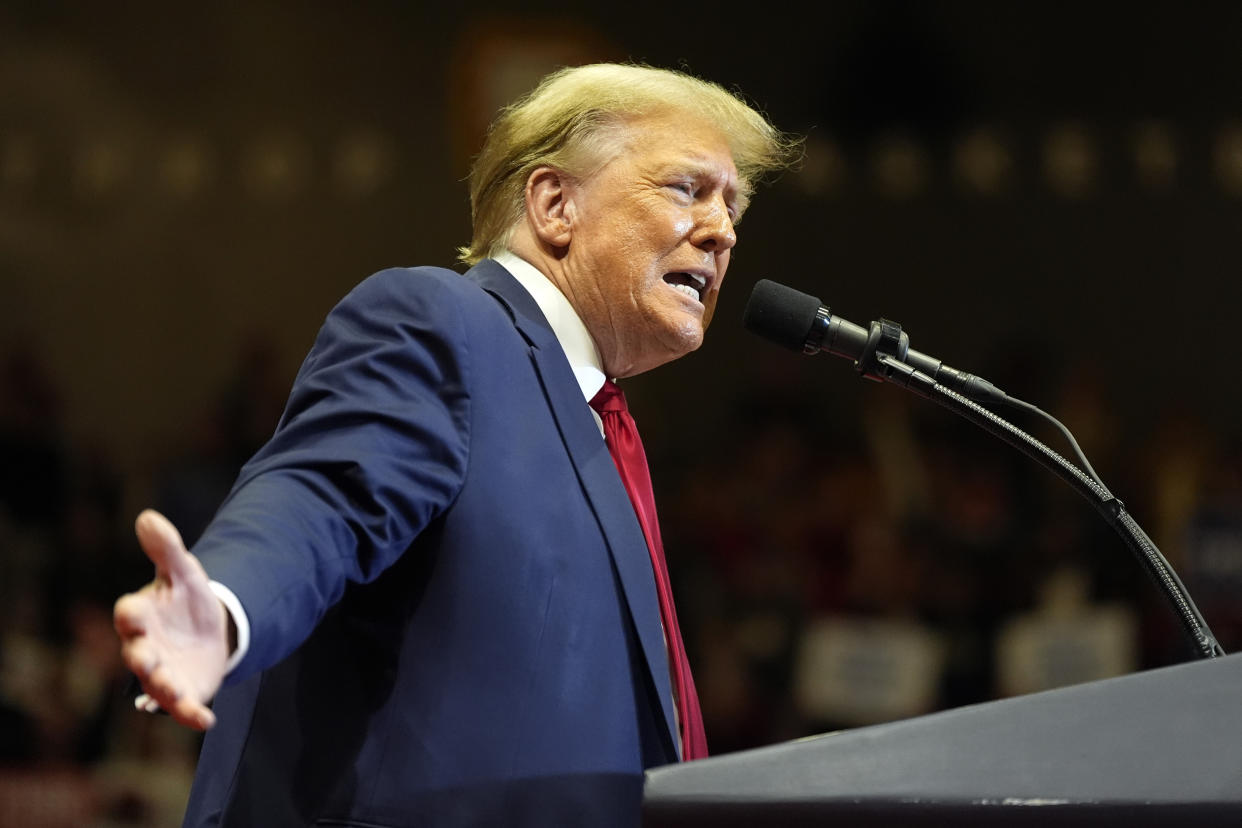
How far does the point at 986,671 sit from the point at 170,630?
3324mm

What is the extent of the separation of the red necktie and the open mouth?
5.3 inches

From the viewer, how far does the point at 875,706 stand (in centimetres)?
388

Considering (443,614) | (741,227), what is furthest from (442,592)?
(741,227)

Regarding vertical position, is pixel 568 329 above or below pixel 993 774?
above

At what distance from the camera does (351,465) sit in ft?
3.76

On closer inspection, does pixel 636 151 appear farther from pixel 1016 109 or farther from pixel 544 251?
pixel 1016 109

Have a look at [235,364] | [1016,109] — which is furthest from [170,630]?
[1016,109]

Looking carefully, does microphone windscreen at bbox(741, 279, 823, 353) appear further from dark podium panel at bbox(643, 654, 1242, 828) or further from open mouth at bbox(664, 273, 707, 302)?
dark podium panel at bbox(643, 654, 1242, 828)

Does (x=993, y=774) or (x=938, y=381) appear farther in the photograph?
(x=938, y=381)

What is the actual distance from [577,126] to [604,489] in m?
0.47

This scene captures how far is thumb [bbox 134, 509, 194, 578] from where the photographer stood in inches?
34.4

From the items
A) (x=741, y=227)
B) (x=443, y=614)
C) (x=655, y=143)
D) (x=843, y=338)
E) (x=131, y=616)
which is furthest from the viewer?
(x=741, y=227)

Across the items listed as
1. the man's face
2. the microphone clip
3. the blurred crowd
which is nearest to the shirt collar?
the man's face

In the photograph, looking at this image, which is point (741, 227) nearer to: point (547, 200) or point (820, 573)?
point (820, 573)
